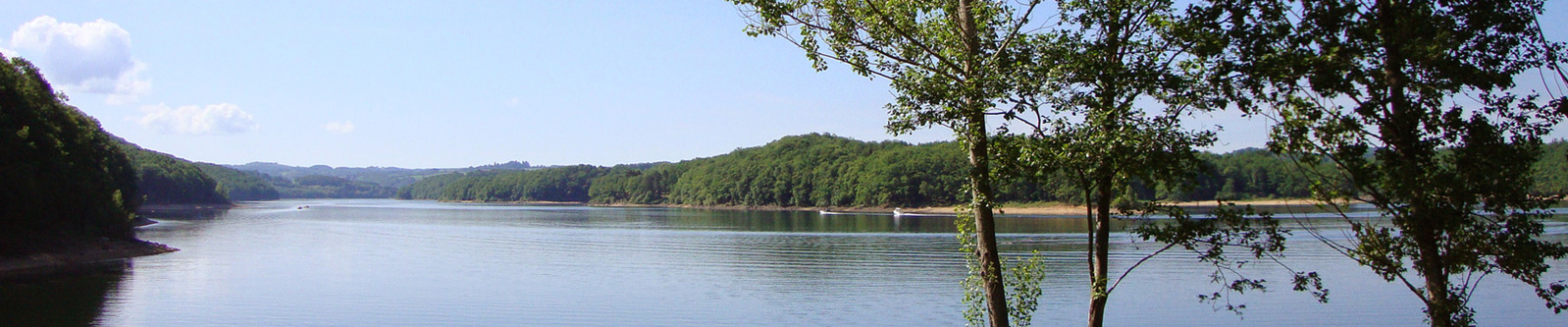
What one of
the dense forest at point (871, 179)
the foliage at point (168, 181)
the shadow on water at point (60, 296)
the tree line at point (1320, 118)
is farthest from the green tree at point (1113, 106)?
the foliage at point (168, 181)

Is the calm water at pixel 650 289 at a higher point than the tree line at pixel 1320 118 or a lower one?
lower

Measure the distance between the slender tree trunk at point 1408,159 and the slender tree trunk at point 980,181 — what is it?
3.49 m

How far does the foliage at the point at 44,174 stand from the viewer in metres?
37.2

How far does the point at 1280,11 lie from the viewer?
8.62 metres

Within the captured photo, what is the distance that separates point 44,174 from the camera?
130 ft

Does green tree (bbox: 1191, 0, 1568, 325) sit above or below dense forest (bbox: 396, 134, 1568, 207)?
below

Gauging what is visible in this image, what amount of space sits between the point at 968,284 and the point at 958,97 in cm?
298

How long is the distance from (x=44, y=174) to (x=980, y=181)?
140 feet

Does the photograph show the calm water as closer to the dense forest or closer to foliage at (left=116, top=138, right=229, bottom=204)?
the dense forest

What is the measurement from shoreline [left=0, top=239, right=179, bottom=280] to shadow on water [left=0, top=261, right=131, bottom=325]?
806 millimetres

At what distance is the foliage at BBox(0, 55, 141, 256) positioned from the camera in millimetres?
37219

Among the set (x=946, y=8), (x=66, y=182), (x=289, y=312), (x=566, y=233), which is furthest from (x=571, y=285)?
(x=566, y=233)

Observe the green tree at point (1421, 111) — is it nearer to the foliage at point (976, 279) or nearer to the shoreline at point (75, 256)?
the foliage at point (976, 279)

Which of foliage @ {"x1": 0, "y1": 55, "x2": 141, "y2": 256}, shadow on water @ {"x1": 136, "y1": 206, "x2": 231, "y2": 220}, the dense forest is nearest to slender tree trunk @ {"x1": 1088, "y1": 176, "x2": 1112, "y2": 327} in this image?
foliage @ {"x1": 0, "y1": 55, "x2": 141, "y2": 256}
